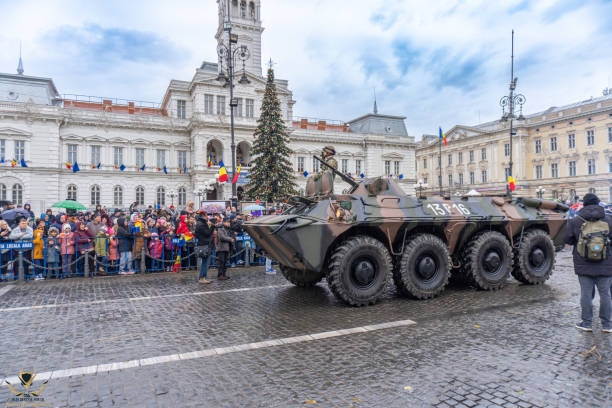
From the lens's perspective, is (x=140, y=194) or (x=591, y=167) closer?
(x=140, y=194)

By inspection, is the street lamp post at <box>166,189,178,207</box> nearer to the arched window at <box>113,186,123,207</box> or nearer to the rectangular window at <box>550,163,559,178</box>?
the arched window at <box>113,186,123,207</box>

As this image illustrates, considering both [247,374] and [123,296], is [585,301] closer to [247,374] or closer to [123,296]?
[247,374]

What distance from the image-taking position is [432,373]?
14.6 feet

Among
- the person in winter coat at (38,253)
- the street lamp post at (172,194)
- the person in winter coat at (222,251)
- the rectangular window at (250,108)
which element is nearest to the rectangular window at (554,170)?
the rectangular window at (250,108)

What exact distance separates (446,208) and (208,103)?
4034cm

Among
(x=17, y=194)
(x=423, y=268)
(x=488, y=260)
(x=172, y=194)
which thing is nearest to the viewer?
(x=423, y=268)

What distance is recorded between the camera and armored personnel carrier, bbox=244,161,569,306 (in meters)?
7.14

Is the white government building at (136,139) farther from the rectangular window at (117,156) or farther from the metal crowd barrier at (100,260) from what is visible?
the metal crowd barrier at (100,260)

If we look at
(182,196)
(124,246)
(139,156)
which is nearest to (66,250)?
(124,246)

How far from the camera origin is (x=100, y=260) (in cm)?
1195

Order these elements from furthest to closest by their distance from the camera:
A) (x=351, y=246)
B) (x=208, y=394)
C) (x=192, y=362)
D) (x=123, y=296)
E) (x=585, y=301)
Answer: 1. (x=123, y=296)
2. (x=351, y=246)
3. (x=585, y=301)
4. (x=192, y=362)
5. (x=208, y=394)

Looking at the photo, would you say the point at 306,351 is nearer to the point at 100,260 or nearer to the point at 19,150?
the point at 100,260

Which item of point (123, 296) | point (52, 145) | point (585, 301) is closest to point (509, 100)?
point (585, 301)

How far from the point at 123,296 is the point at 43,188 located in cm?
3645
